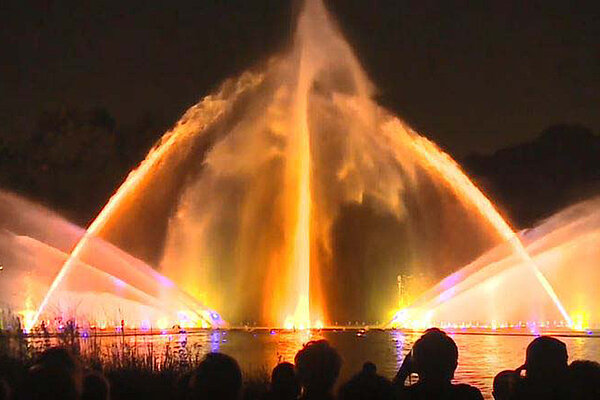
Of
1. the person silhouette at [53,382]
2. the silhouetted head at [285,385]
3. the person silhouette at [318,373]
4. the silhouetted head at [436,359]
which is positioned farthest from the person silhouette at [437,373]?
the person silhouette at [53,382]

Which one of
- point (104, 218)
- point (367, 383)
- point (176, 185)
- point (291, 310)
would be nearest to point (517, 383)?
point (367, 383)

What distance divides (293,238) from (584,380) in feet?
120

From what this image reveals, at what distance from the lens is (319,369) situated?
212 inches

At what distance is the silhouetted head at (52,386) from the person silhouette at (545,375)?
2877 mm

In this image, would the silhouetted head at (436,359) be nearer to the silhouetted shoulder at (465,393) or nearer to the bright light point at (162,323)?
the silhouetted shoulder at (465,393)

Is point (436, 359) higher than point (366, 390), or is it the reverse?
point (436, 359)

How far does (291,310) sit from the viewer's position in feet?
132

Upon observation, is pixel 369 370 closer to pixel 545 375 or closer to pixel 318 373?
pixel 318 373

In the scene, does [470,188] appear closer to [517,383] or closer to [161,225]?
[161,225]

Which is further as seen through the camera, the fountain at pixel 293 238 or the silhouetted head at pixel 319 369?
the fountain at pixel 293 238

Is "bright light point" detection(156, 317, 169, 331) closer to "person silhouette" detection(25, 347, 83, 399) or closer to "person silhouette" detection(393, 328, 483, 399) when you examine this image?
"person silhouette" detection(25, 347, 83, 399)

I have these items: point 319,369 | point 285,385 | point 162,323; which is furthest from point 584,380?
point 162,323

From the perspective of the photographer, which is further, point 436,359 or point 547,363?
point 547,363

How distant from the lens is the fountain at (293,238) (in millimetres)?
38562
